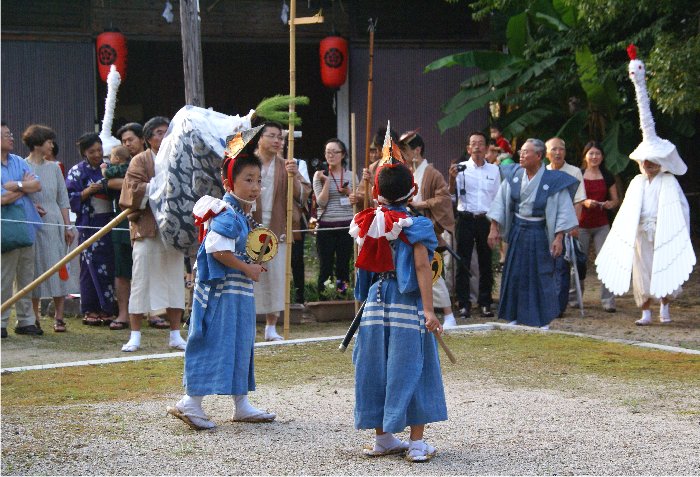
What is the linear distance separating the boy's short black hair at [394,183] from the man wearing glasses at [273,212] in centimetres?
379

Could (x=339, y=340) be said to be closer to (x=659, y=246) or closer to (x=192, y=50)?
(x=659, y=246)

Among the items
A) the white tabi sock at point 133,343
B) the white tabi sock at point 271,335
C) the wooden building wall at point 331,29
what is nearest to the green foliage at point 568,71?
the wooden building wall at point 331,29

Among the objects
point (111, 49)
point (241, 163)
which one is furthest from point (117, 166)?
point (111, 49)

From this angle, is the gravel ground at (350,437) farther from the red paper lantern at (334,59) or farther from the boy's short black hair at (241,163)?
the red paper lantern at (334,59)

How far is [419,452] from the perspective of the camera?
4.88 meters

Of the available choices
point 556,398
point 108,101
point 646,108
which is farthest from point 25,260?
point 646,108

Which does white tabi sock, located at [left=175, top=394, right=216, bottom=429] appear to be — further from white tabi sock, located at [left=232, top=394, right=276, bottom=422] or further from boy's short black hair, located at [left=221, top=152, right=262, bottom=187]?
boy's short black hair, located at [left=221, top=152, right=262, bottom=187]

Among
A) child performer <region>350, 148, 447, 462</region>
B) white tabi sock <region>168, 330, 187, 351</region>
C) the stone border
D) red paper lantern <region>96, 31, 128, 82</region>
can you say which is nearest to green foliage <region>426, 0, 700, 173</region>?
the stone border

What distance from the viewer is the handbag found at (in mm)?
8930

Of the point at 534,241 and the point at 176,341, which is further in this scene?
the point at 534,241

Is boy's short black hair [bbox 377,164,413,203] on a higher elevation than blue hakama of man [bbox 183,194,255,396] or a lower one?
higher

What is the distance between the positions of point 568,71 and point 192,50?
5982 mm

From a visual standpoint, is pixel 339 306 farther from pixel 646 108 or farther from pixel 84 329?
pixel 646 108

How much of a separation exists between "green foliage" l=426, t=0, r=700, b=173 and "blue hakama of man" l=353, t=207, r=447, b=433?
25.0ft
